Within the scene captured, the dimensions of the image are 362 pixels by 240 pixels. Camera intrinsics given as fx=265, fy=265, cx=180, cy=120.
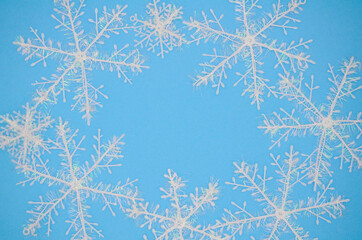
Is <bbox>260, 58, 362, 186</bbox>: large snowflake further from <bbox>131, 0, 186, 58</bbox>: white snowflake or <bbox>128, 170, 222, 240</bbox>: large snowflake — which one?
<bbox>131, 0, 186, 58</bbox>: white snowflake

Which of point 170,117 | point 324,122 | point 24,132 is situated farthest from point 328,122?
point 24,132

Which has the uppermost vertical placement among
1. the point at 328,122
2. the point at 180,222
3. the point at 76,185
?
the point at 328,122

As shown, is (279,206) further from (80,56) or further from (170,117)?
(80,56)

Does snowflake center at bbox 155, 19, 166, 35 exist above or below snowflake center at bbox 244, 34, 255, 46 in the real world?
above

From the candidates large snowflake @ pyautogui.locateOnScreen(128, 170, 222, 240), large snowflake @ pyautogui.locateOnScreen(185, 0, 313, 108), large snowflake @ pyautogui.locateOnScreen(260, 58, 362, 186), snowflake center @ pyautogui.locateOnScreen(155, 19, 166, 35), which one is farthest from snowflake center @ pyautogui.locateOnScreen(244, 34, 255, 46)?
large snowflake @ pyautogui.locateOnScreen(128, 170, 222, 240)

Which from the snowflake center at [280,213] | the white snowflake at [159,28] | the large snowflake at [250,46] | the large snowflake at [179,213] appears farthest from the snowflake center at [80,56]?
the snowflake center at [280,213]

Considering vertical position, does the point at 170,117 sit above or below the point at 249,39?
below

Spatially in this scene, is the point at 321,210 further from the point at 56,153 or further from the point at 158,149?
the point at 56,153
